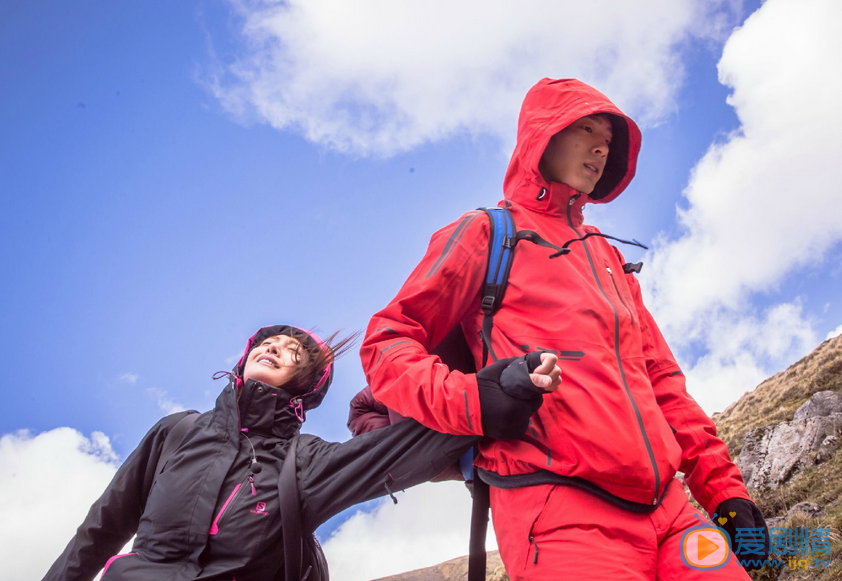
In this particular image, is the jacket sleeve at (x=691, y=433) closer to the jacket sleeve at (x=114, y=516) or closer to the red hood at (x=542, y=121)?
the red hood at (x=542, y=121)

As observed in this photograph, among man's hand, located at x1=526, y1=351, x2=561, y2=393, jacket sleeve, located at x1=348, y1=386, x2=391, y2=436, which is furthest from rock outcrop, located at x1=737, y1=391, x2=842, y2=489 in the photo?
man's hand, located at x1=526, y1=351, x2=561, y2=393

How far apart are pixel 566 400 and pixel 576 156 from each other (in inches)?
72.6

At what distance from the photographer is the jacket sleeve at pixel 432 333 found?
107 inches

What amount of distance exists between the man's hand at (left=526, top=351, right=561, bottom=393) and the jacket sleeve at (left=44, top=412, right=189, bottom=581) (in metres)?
2.96

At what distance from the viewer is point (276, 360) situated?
4.47 meters

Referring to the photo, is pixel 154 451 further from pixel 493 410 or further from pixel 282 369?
pixel 493 410

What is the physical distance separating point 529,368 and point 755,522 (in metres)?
1.71

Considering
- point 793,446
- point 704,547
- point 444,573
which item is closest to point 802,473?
point 793,446

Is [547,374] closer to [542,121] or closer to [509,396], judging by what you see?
[509,396]

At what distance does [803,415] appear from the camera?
10.1 metres

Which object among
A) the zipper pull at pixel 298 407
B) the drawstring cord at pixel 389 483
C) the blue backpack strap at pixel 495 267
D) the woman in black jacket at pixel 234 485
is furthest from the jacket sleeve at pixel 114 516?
the blue backpack strap at pixel 495 267

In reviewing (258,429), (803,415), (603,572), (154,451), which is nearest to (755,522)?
(603,572)

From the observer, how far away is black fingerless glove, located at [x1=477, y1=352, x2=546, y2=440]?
101 inches

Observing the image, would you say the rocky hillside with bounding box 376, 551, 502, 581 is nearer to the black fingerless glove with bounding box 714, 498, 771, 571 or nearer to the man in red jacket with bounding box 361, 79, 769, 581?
the black fingerless glove with bounding box 714, 498, 771, 571
